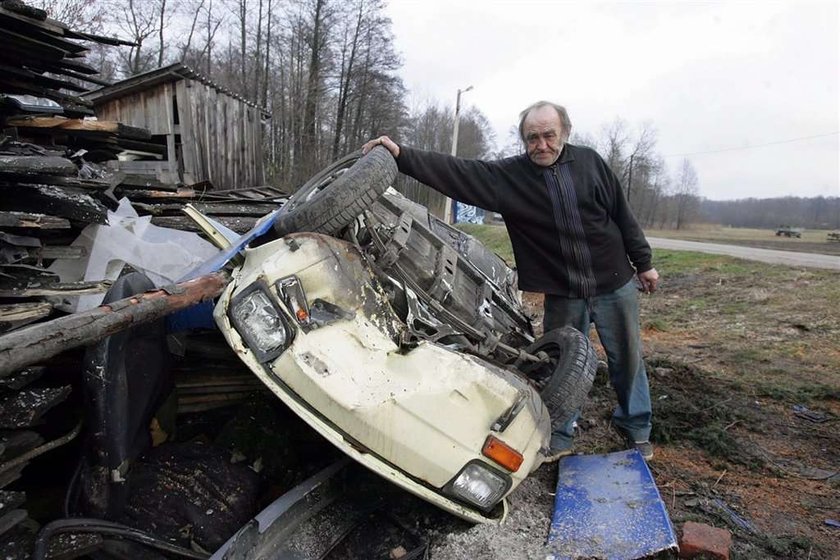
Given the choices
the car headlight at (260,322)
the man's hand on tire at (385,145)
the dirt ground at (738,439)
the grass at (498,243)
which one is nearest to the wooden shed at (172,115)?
the grass at (498,243)

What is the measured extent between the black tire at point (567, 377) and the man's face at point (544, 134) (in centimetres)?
100

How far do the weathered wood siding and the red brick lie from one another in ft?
38.3

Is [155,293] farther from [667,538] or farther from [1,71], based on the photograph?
[1,71]

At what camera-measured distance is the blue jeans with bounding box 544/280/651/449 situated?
3.06 meters

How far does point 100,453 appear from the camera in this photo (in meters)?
2.08

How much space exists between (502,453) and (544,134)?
1.80 m

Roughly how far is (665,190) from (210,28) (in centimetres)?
5166

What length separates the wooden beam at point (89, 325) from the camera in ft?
4.46

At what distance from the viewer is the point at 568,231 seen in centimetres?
301

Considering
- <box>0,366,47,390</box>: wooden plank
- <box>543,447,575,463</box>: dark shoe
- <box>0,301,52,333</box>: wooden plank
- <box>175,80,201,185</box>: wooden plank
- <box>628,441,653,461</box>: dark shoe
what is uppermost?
<box>175,80,201,185</box>: wooden plank

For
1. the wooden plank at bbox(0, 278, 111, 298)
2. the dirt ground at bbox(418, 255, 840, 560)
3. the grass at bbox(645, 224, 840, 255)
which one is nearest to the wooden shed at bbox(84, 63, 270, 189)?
the wooden plank at bbox(0, 278, 111, 298)

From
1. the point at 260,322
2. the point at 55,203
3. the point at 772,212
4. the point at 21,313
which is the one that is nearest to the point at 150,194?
the point at 55,203

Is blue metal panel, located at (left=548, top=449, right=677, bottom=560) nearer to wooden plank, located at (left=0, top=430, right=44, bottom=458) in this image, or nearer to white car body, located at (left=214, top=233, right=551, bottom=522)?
white car body, located at (left=214, top=233, right=551, bottom=522)

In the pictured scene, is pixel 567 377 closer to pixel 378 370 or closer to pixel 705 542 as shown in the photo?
pixel 705 542
